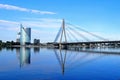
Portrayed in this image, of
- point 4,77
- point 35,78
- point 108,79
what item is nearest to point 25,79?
point 35,78

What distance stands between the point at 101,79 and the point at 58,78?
4.03 m

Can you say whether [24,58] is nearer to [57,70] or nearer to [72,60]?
[72,60]

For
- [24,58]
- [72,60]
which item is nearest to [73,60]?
[72,60]

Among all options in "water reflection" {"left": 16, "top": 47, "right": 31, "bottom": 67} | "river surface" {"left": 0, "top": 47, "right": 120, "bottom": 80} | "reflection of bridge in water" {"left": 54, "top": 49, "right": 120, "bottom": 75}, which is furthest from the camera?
"water reflection" {"left": 16, "top": 47, "right": 31, "bottom": 67}

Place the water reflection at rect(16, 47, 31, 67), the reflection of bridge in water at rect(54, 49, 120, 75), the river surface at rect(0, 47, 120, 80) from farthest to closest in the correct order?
the water reflection at rect(16, 47, 31, 67)
the reflection of bridge in water at rect(54, 49, 120, 75)
the river surface at rect(0, 47, 120, 80)

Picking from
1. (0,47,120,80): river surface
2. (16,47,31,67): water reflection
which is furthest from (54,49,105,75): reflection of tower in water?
(16,47,31,67): water reflection

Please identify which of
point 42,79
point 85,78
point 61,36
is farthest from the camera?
point 61,36

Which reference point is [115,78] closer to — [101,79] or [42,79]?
[101,79]

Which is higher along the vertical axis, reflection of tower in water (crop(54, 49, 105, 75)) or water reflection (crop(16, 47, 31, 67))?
water reflection (crop(16, 47, 31, 67))

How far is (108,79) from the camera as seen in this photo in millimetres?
27719

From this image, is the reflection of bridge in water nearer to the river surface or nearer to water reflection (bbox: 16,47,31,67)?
the river surface

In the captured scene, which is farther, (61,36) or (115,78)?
(61,36)

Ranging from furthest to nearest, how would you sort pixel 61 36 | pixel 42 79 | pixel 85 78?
pixel 61 36 < pixel 85 78 < pixel 42 79

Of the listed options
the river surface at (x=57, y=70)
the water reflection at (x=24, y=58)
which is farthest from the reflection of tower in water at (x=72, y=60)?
the water reflection at (x=24, y=58)
